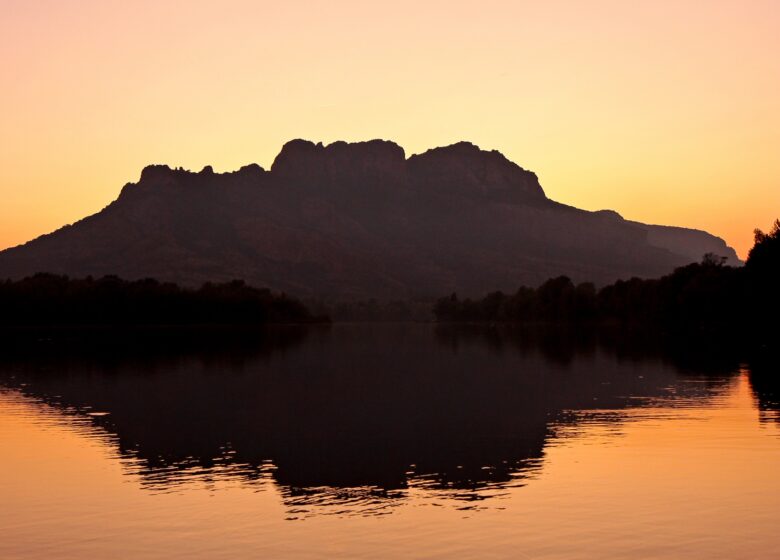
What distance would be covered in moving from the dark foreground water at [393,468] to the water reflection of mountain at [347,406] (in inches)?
9.9

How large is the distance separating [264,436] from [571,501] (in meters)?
21.4

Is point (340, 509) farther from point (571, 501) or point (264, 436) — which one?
point (264, 436)

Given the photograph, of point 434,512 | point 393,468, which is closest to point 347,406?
point 393,468

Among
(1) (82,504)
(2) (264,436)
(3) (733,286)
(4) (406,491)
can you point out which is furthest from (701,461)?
(3) (733,286)

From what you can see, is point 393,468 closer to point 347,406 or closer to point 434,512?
point 434,512

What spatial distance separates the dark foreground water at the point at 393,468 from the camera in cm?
2961

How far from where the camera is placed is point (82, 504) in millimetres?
35125

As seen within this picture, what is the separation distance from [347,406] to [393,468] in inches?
→ 1012

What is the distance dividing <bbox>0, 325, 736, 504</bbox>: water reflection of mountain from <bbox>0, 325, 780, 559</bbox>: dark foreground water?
0.25 metres

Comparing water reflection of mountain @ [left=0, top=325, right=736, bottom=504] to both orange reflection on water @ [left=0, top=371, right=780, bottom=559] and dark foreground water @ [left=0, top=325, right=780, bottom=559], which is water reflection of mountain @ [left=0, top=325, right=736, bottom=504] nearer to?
dark foreground water @ [left=0, top=325, right=780, bottom=559]

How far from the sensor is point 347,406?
67125mm

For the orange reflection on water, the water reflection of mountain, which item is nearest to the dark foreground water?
the orange reflection on water

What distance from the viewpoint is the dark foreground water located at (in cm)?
2961

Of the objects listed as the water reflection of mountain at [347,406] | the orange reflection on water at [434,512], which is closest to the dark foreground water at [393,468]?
the orange reflection on water at [434,512]
